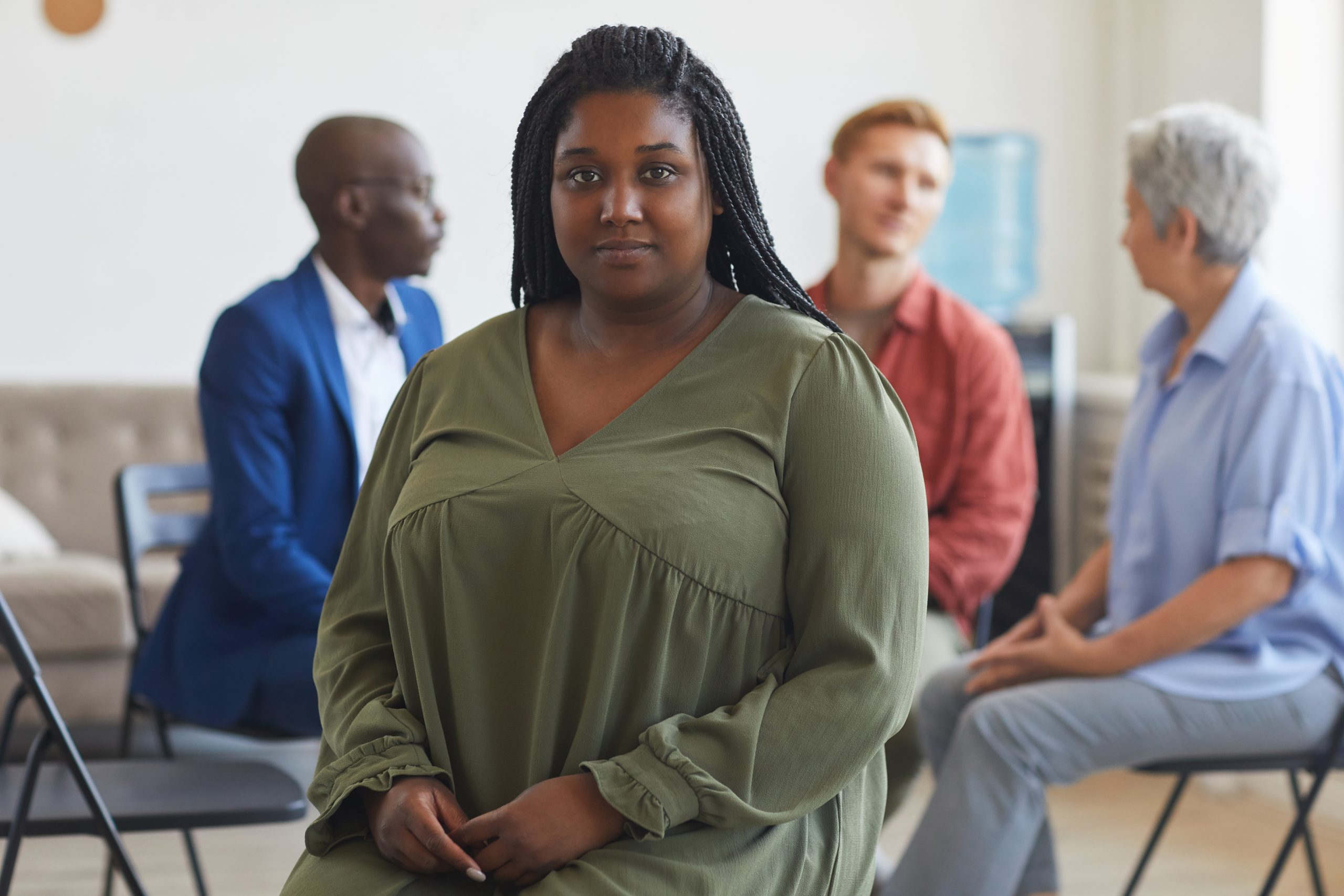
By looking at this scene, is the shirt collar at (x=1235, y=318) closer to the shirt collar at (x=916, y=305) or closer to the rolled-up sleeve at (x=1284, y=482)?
the rolled-up sleeve at (x=1284, y=482)

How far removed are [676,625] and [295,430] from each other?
3.59ft

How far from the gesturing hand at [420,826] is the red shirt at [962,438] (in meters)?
1.35

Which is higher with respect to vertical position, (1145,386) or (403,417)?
(403,417)

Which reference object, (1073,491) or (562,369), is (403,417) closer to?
(562,369)

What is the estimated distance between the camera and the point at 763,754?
1.19m

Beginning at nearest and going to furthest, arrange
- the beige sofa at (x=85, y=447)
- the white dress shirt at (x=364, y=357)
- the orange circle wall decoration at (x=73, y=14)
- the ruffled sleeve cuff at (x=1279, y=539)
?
1. the ruffled sleeve cuff at (x=1279, y=539)
2. the white dress shirt at (x=364, y=357)
3. the beige sofa at (x=85, y=447)
4. the orange circle wall decoration at (x=73, y=14)

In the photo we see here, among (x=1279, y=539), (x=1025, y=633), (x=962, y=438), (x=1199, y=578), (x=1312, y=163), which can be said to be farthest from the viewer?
(x=1312, y=163)

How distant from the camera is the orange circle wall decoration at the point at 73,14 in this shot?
414cm

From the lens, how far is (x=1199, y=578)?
2.02m

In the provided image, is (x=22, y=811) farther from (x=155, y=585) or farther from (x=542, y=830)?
(x=155, y=585)

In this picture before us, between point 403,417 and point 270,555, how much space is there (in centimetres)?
73

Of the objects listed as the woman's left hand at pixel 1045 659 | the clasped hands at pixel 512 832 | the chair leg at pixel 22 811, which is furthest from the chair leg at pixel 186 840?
the woman's left hand at pixel 1045 659

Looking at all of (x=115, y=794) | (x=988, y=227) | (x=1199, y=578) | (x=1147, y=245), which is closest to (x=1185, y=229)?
(x=1147, y=245)

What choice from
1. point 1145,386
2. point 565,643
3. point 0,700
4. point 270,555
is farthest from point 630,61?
point 0,700
